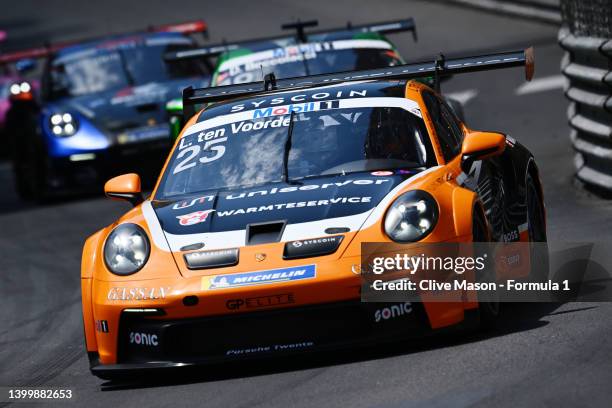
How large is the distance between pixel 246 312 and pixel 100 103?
8.94m

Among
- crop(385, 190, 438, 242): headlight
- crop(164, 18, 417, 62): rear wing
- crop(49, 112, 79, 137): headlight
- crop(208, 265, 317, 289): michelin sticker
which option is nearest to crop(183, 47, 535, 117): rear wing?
crop(385, 190, 438, 242): headlight

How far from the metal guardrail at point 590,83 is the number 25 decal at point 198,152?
3551 millimetres

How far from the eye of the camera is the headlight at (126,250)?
22.8 ft

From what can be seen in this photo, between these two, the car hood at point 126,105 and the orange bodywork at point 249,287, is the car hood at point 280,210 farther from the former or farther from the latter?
the car hood at point 126,105

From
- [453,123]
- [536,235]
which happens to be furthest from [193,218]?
[536,235]

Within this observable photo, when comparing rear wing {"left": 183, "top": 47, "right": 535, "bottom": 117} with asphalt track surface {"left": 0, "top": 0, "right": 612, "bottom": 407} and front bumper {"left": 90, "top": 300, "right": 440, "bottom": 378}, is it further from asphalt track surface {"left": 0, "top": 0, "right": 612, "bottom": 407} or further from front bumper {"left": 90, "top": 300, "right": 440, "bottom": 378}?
front bumper {"left": 90, "top": 300, "right": 440, "bottom": 378}

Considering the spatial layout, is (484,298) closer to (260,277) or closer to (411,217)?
(411,217)

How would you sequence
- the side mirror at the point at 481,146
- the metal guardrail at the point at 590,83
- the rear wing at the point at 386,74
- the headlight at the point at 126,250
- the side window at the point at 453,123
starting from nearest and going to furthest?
1. the headlight at the point at 126,250
2. the side mirror at the point at 481,146
3. the side window at the point at 453,123
4. the rear wing at the point at 386,74
5. the metal guardrail at the point at 590,83

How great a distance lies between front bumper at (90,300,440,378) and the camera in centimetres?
653

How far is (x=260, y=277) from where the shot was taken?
6.55m

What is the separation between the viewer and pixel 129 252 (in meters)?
7.04

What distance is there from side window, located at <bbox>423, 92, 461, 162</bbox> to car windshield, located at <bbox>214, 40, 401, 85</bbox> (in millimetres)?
4018

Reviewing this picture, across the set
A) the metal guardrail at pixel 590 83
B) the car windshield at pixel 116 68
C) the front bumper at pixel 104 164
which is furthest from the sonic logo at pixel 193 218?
the car windshield at pixel 116 68

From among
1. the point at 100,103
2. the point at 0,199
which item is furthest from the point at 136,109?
the point at 0,199
